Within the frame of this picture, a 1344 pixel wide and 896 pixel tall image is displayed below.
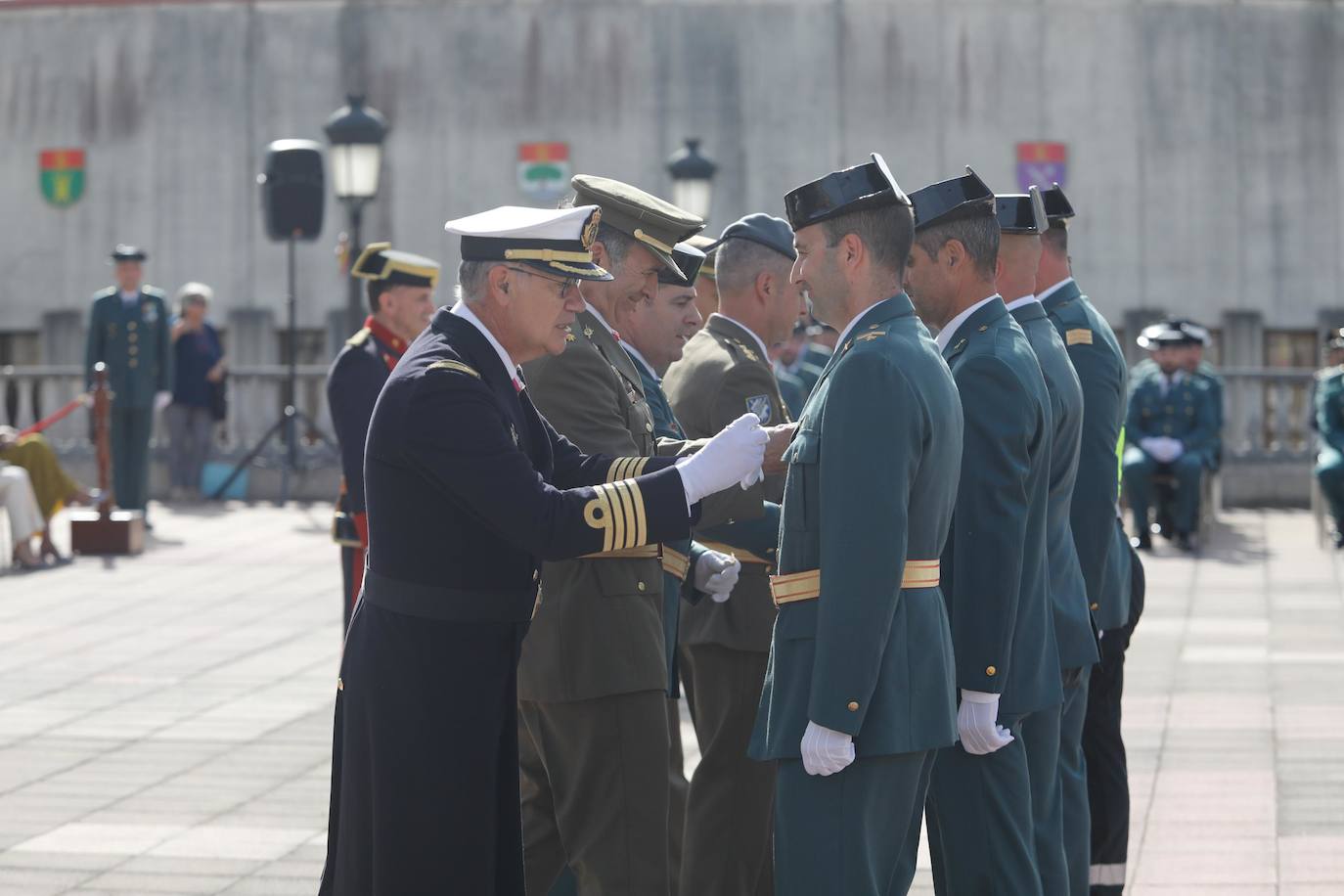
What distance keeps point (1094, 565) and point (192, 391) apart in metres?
14.3

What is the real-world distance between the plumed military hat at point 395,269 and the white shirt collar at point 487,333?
11.6 feet

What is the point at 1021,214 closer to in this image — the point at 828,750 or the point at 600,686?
the point at 600,686

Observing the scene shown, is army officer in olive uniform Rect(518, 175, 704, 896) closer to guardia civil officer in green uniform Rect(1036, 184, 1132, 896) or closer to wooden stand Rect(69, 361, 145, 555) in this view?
guardia civil officer in green uniform Rect(1036, 184, 1132, 896)

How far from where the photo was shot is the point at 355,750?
4141mm

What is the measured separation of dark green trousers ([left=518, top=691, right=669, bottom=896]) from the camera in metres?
4.76

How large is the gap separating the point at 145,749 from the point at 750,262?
12.2 ft

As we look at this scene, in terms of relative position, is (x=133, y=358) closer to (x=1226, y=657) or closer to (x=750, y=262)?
(x=1226, y=657)

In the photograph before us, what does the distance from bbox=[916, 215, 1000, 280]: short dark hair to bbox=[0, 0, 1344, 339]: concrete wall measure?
19.0 metres

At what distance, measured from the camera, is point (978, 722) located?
442cm

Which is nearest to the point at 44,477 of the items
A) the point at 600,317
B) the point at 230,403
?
the point at 230,403

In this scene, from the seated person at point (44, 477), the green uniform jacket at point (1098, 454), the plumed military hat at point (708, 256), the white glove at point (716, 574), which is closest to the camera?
the white glove at point (716, 574)

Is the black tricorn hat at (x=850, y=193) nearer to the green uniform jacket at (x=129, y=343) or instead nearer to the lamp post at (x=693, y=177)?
the green uniform jacket at (x=129, y=343)

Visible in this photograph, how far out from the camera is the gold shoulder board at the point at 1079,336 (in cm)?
561

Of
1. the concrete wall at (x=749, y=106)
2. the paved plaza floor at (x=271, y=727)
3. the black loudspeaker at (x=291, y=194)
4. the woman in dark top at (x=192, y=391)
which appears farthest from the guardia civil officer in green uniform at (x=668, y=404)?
the concrete wall at (x=749, y=106)
